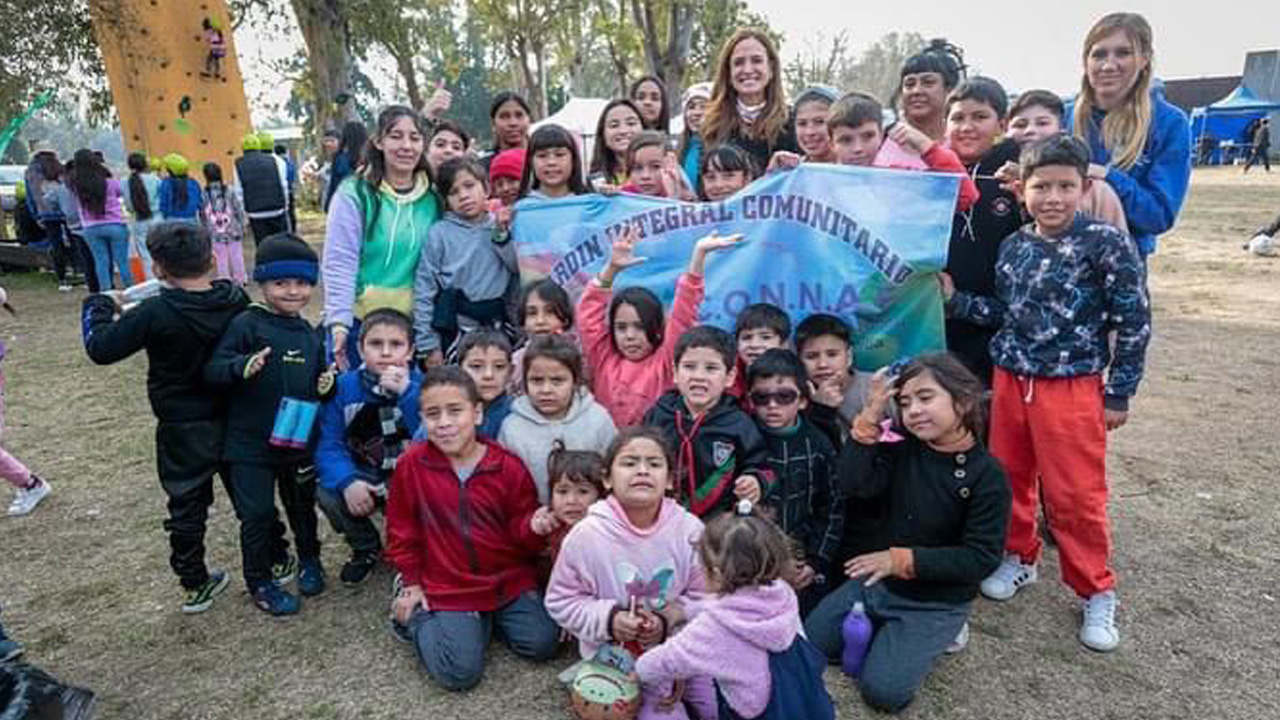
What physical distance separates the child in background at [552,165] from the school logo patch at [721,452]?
1764 millimetres

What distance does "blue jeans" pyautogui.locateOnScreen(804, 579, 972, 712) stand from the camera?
287cm

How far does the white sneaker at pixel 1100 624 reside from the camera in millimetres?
3201

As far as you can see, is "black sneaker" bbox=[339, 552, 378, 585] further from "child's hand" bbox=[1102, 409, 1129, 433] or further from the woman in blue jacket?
the woman in blue jacket

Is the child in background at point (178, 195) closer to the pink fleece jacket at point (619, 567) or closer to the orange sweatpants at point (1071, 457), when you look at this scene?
the pink fleece jacket at point (619, 567)

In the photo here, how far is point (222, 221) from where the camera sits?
1123 centimetres

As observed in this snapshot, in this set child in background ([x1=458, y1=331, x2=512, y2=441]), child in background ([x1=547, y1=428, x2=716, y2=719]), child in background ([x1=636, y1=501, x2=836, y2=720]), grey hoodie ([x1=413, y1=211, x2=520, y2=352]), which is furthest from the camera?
grey hoodie ([x1=413, y1=211, x2=520, y2=352])

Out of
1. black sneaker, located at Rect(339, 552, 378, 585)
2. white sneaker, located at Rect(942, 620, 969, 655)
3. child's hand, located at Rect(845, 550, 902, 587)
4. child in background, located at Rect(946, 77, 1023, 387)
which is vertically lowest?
white sneaker, located at Rect(942, 620, 969, 655)

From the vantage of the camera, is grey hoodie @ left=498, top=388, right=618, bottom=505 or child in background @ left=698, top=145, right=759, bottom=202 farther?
child in background @ left=698, top=145, right=759, bottom=202

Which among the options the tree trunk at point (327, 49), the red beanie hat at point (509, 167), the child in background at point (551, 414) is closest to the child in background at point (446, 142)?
the red beanie hat at point (509, 167)

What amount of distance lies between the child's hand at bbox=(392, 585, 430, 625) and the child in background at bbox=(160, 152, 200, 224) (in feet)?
31.7

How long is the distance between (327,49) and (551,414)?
18186 mm

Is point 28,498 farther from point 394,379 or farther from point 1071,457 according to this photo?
point 1071,457

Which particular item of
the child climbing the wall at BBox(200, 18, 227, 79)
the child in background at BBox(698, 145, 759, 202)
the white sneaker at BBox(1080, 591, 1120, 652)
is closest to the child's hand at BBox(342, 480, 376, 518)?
the child in background at BBox(698, 145, 759, 202)

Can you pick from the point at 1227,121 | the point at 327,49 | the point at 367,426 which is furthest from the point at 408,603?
the point at 1227,121
